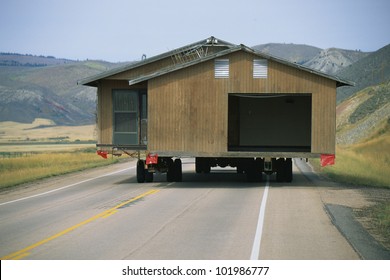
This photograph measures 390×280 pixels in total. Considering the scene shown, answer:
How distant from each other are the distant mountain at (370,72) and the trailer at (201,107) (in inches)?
2967

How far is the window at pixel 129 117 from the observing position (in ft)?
91.9

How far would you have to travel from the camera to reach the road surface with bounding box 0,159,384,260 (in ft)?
39.3

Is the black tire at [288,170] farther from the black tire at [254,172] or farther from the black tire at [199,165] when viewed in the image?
the black tire at [199,165]

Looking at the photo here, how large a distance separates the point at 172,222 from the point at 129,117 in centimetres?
1298

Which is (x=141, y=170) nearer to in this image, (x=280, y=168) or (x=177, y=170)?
(x=177, y=170)

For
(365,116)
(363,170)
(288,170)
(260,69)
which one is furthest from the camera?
(365,116)

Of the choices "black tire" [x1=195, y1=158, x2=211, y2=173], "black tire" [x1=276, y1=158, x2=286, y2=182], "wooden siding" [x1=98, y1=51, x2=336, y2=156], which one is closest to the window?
"wooden siding" [x1=98, y1=51, x2=336, y2=156]

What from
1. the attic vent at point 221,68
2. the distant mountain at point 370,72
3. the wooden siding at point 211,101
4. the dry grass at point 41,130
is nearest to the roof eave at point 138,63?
the attic vent at point 221,68

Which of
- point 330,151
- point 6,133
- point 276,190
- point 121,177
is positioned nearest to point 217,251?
point 276,190

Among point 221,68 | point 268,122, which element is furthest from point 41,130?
point 221,68

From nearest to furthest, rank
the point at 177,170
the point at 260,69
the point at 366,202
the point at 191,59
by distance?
the point at 366,202 < the point at 260,69 < the point at 177,170 < the point at 191,59

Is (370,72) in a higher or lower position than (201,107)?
higher

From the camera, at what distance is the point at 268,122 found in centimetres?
3475
